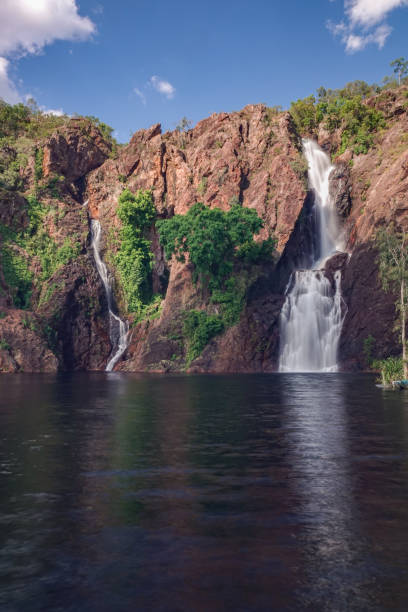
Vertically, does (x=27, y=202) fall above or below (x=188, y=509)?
above

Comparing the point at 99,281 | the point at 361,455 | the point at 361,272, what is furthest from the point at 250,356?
the point at 361,455

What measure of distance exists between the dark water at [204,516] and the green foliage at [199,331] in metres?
46.6

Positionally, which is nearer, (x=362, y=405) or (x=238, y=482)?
(x=238, y=482)

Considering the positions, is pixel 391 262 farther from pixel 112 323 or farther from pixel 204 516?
pixel 112 323

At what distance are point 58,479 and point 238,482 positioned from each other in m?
3.91

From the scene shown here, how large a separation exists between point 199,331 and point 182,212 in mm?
20268

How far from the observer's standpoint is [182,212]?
78.2 m

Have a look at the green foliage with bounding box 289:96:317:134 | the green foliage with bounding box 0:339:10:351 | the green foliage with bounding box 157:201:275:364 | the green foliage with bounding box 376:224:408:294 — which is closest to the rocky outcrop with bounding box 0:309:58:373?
the green foliage with bounding box 0:339:10:351

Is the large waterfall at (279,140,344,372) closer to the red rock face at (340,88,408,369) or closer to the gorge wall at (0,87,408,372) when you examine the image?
the gorge wall at (0,87,408,372)

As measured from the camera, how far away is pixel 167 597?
6.17 meters

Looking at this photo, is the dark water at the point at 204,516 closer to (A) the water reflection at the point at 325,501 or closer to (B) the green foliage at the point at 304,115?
(A) the water reflection at the point at 325,501

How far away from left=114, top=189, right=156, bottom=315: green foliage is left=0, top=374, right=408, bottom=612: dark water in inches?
2293

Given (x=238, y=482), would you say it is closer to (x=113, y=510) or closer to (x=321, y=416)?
(x=113, y=510)

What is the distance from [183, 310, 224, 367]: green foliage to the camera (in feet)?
218
